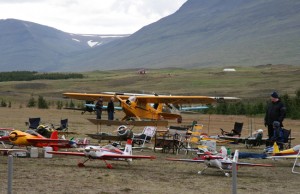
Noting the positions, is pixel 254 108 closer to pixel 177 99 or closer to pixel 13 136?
pixel 177 99

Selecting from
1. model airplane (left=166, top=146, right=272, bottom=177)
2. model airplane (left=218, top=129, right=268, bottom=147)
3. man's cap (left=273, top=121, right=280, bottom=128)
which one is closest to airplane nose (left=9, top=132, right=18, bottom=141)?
model airplane (left=166, top=146, right=272, bottom=177)

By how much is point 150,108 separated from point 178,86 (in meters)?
65.7

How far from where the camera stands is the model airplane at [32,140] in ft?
63.8

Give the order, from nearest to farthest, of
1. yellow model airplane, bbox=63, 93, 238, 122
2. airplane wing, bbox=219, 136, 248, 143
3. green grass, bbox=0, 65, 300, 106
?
airplane wing, bbox=219, 136, 248, 143 → yellow model airplane, bbox=63, 93, 238, 122 → green grass, bbox=0, 65, 300, 106

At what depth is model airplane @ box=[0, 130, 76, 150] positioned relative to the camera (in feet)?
63.8

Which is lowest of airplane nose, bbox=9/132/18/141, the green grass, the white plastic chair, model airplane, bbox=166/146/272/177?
model airplane, bbox=166/146/272/177

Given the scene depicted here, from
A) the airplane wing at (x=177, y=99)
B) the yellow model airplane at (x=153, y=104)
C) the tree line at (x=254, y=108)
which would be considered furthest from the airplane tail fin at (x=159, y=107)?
the tree line at (x=254, y=108)

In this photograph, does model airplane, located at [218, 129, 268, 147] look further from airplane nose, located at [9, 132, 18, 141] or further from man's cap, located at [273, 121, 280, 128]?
airplane nose, located at [9, 132, 18, 141]

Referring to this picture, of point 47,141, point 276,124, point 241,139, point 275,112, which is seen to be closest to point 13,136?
point 47,141

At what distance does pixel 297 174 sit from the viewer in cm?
1808

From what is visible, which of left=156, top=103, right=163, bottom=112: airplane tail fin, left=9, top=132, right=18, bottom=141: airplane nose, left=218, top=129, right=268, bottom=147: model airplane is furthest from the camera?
left=156, top=103, right=163, bottom=112: airplane tail fin

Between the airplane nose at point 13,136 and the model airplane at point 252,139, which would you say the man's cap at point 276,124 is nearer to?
the model airplane at point 252,139

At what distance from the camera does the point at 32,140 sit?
19.6 meters

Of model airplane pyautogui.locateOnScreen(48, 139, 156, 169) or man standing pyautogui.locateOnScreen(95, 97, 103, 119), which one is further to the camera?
man standing pyautogui.locateOnScreen(95, 97, 103, 119)
